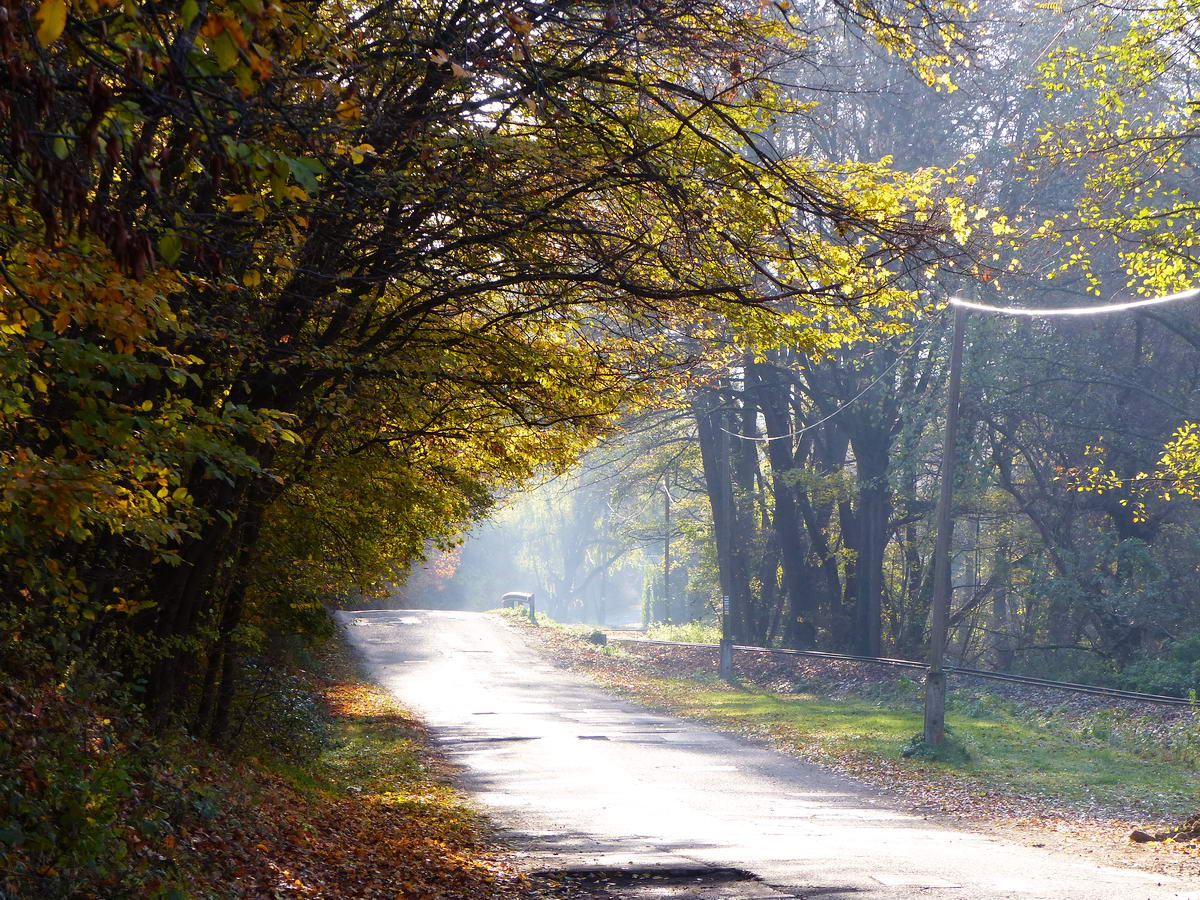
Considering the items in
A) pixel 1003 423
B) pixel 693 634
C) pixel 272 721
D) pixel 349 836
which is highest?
pixel 1003 423

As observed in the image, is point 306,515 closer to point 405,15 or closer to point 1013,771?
point 405,15

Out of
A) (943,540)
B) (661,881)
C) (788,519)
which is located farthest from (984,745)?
(788,519)

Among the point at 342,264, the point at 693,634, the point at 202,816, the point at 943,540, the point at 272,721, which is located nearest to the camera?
the point at 202,816

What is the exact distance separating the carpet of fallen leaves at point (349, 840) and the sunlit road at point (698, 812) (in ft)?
2.31

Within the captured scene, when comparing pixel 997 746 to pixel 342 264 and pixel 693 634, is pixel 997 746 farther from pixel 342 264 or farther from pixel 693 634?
pixel 693 634

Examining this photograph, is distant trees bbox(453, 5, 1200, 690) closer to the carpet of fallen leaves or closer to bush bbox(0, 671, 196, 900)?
the carpet of fallen leaves

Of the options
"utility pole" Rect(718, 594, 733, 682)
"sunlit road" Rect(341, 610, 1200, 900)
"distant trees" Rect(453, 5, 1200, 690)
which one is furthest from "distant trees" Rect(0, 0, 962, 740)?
"utility pole" Rect(718, 594, 733, 682)

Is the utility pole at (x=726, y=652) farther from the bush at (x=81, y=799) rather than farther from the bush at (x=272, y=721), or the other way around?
the bush at (x=81, y=799)

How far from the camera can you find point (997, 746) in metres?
20.2

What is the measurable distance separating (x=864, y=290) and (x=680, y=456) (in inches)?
1249

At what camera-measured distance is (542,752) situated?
1934 centimetres

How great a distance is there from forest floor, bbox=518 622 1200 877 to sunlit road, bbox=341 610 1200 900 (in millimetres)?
963

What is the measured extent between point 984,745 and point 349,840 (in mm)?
13380

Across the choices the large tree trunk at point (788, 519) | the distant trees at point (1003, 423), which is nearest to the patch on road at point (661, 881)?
the distant trees at point (1003, 423)
